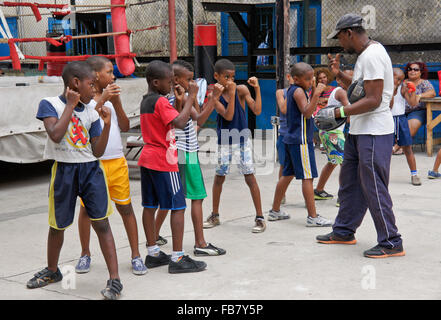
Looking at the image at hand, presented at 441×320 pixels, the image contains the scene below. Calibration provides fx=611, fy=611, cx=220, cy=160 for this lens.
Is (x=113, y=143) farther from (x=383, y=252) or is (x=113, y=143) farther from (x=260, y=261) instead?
(x=383, y=252)

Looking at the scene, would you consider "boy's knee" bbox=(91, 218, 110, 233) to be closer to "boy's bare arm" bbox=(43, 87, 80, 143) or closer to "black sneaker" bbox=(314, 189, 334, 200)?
"boy's bare arm" bbox=(43, 87, 80, 143)

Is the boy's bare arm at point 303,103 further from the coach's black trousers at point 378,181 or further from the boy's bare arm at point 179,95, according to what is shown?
the boy's bare arm at point 179,95

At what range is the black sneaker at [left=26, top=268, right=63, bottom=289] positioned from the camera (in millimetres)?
4096

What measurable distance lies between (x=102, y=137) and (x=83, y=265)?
1088 mm

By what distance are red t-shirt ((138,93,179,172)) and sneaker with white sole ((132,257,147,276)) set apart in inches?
26.5

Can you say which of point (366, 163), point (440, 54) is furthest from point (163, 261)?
point (440, 54)

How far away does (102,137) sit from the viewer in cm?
392

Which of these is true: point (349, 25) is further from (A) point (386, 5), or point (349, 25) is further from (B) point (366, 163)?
(A) point (386, 5)

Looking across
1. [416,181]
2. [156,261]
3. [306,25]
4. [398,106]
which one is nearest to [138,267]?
[156,261]

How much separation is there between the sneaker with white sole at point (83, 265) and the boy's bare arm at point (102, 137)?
0.92 m

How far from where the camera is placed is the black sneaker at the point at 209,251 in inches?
189

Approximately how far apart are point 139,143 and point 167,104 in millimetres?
4403

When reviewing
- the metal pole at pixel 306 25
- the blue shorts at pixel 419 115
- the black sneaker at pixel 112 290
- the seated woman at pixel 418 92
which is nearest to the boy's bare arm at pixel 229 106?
the black sneaker at pixel 112 290

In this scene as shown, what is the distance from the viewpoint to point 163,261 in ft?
15.1
